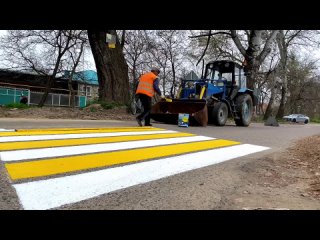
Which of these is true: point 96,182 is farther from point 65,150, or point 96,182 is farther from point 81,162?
point 65,150

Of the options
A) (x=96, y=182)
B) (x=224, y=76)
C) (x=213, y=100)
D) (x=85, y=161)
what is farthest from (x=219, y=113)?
(x=96, y=182)

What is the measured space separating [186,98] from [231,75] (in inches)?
106

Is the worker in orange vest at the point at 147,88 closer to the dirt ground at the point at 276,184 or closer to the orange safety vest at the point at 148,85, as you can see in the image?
the orange safety vest at the point at 148,85

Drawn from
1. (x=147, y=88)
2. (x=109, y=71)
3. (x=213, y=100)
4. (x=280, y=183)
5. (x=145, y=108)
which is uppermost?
(x=109, y=71)

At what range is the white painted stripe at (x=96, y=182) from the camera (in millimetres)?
3043

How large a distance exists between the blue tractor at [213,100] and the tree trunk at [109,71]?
2.53 m

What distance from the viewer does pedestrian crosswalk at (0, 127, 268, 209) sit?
11.0 ft

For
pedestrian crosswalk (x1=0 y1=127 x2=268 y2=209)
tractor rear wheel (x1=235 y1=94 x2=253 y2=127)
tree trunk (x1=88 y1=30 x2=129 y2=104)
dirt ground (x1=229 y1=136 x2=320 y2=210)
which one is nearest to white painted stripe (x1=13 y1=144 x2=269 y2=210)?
pedestrian crosswalk (x1=0 y1=127 x2=268 y2=209)

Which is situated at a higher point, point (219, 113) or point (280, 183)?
point (219, 113)

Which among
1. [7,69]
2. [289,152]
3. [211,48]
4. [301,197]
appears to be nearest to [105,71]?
[289,152]

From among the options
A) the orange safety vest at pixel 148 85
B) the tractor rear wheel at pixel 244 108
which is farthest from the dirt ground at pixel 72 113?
the tractor rear wheel at pixel 244 108

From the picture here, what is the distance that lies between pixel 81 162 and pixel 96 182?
100 centimetres

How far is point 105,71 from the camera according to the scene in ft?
50.0

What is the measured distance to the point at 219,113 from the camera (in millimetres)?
13789
